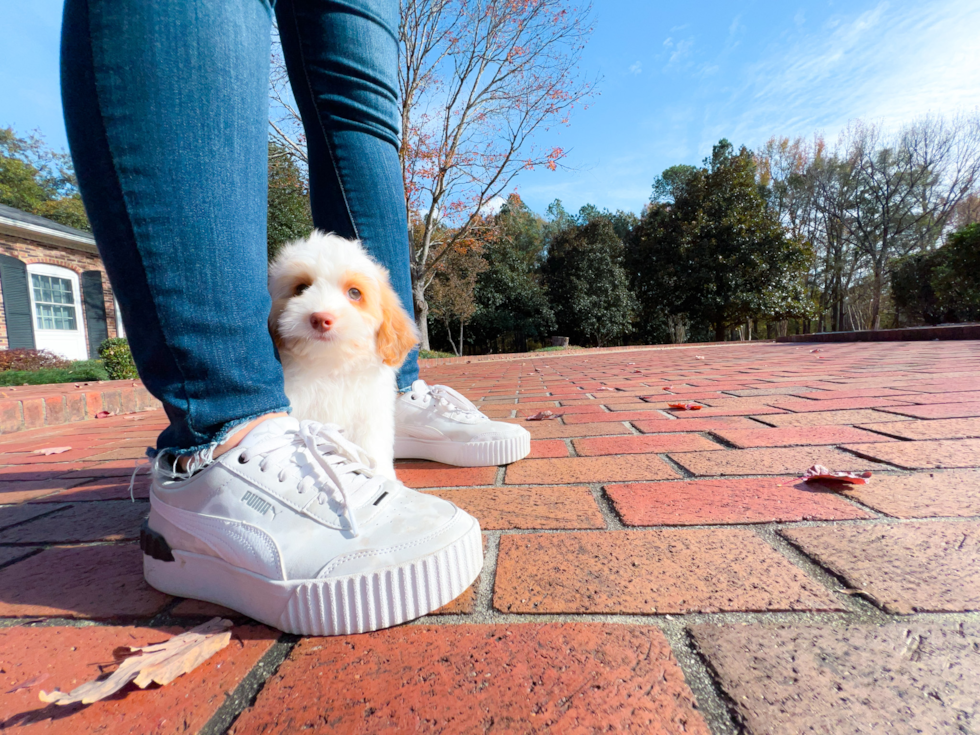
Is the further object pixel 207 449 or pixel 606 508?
pixel 606 508

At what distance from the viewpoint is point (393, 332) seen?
141cm

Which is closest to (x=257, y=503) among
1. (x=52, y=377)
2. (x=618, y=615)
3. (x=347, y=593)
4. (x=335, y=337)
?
(x=347, y=593)

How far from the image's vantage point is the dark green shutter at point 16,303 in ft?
36.3

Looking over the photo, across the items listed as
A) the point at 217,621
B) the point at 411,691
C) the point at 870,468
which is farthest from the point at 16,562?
the point at 870,468

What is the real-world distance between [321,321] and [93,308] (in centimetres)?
1628

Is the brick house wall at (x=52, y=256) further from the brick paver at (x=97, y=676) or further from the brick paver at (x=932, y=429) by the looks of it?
the brick paver at (x=932, y=429)

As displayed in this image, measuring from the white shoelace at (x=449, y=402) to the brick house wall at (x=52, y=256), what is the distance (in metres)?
11.9

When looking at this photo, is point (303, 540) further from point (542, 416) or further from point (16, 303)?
point (16, 303)

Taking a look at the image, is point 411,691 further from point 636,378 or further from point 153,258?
point 636,378

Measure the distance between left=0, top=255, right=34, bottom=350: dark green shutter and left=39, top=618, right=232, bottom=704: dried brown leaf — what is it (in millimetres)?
15057

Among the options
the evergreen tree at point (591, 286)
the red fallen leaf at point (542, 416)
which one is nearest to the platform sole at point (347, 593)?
the red fallen leaf at point (542, 416)

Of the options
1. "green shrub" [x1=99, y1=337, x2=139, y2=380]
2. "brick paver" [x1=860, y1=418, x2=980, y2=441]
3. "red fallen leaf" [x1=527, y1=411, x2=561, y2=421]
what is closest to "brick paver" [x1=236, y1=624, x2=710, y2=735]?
"brick paver" [x1=860, y1=418, x2=980, y2=441]

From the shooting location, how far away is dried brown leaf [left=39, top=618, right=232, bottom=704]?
610 mm

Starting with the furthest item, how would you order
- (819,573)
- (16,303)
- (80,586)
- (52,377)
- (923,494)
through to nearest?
(16,303), (52,377), (923,494), (80,586), (819,573)
